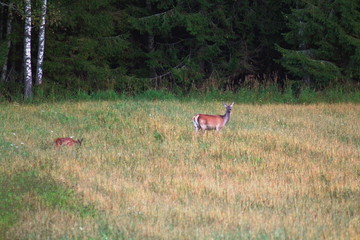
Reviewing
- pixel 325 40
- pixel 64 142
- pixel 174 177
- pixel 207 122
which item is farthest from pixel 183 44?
pixel 174 177

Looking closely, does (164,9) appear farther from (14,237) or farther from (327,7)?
(14,237)

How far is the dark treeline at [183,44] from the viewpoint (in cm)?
2442

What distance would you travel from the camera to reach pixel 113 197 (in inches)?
382

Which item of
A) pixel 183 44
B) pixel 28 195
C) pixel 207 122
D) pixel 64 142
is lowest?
pixel 28 195

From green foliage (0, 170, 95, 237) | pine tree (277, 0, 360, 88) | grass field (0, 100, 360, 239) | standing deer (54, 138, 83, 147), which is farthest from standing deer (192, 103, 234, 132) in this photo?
pine tree (277, 0, 360, 88)

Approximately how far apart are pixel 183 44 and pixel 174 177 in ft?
64.4

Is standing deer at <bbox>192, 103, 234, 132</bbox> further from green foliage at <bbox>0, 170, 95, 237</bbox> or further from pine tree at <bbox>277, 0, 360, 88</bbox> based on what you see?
pine tree at <bbox>277, 0, 360, 88</bbox>

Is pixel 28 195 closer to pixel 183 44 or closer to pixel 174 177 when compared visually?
pixel 174 177

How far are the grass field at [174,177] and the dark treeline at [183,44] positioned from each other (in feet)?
22.1

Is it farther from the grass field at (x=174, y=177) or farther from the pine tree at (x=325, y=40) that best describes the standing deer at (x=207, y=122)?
the pine tree at (x=325, y=40)

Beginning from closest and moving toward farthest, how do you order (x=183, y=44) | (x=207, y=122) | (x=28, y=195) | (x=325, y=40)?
1. (x=28, y=195)
2. (x=207, y=122)
3. (x=325, y=40)
4. (x=183, y=44)

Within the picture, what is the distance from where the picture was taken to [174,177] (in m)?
11.1

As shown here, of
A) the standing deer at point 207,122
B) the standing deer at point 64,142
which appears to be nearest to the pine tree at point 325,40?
the standing deer at point 207,122

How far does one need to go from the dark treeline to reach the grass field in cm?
674
